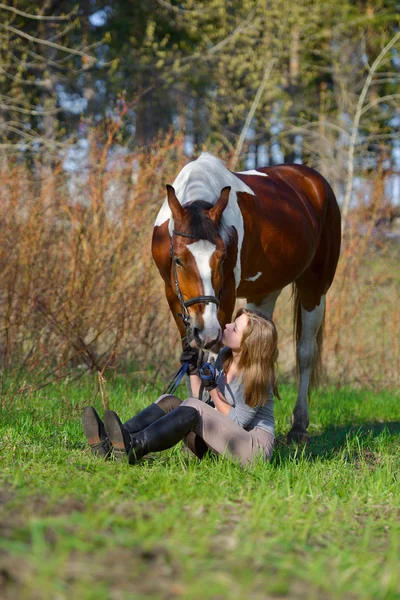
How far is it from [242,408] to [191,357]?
427mm

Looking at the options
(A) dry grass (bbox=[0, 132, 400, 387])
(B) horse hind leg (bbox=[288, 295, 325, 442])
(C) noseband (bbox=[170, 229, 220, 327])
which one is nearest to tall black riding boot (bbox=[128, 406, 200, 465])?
(C) noseband (bbox=[170, 229, 220, 327])

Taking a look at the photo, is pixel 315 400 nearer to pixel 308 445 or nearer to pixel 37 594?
pixel 308 445

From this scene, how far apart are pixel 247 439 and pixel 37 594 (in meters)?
2.32

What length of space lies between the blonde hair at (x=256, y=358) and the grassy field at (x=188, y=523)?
39cm

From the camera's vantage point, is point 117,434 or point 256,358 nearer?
point 117,434

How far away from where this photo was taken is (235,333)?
3.98 metres

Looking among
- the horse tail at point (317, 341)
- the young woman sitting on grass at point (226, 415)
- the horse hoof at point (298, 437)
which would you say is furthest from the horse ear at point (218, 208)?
the horse tail at point (317, 341)

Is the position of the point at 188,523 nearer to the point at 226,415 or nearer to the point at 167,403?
the point at 226,415

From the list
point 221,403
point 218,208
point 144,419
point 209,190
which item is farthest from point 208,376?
point 209,190

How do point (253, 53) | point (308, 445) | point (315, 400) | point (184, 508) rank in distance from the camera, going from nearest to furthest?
1. point (184, 508)
2. point (308, 445)
3. point (315, 400)
4. point (253, 53)

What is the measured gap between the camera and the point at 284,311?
8.83 meters

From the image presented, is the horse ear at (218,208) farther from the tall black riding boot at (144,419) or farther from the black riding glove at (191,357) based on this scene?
the tall black riding boot at (144,419)

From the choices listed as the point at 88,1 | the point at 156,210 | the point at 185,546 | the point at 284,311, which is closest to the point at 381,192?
the point at 284,311

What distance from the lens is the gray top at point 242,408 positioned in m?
3.95
